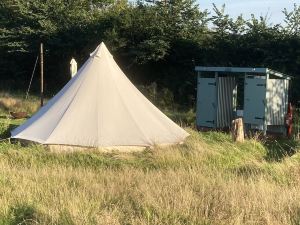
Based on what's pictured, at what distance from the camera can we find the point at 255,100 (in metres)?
17.0

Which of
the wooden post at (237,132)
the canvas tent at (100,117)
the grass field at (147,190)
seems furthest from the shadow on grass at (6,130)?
the wooden post at (237,132)

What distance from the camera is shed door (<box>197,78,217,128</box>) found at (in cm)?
1812

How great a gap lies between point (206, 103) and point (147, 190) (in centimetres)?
1153

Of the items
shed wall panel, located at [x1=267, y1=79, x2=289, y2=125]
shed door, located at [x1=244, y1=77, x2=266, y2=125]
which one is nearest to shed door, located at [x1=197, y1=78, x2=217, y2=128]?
shed door, located at [x1=244, y1=77, x2=266, y2=125]

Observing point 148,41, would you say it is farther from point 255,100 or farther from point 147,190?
point 147,190

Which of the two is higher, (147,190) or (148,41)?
(148,41)

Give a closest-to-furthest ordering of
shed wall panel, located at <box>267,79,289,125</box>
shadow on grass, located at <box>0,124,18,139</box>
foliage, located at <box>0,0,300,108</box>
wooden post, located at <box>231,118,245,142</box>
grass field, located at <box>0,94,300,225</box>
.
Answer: grass field, located at <box>0,94,300,225</box> → wooden post, located at <box>231,118,245,142</box> → shadow on grass, located at <box>0,124,18,139</box> → shed wall panel, located at <box>267,79,289,125</box> → foliage, located at <box>0,0,300,108</box>

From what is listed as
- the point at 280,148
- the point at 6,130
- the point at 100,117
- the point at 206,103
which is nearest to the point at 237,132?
the point at 280,148

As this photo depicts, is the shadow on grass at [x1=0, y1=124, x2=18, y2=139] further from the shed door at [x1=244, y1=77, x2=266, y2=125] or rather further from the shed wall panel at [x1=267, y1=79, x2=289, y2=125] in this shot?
the shed wall panel at [x1=267, y1=79, x2=289, y2=125]

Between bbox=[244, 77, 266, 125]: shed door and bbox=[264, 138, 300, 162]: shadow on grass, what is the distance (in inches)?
40.7

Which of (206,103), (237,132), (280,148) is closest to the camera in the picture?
(237,132)

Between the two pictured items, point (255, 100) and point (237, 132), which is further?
point (255, 100)

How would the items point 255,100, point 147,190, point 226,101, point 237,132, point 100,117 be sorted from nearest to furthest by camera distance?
1. point 147,190
2. point 100,117
3. point 237,132
4. point 255,100
5. point 226,101

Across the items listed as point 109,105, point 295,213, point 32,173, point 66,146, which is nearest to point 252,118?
point 109,105
